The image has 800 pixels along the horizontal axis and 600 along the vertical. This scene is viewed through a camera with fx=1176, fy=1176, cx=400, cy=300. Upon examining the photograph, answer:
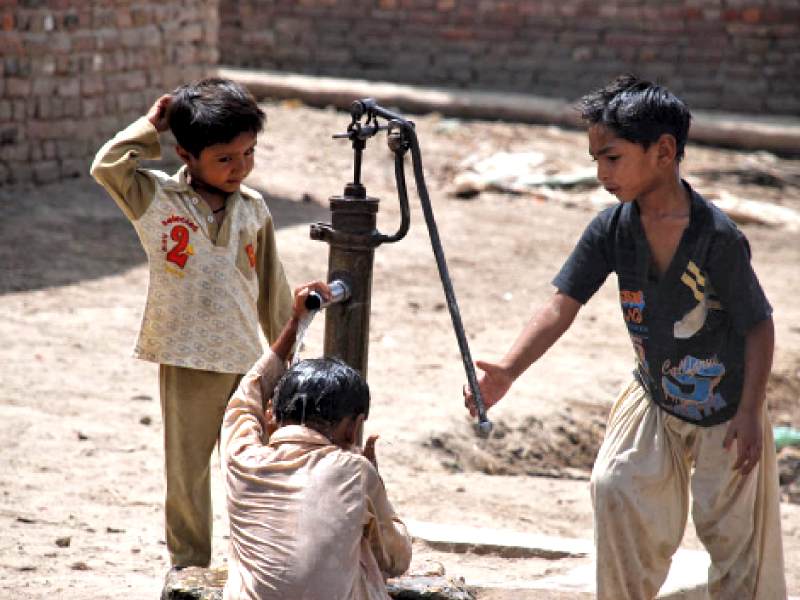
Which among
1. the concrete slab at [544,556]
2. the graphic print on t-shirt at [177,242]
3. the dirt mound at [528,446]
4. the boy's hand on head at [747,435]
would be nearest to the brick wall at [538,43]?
the dirt mound at [528,446]

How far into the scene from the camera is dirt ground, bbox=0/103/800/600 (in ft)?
11.6

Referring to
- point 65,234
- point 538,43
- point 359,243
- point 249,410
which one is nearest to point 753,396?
point 359,243

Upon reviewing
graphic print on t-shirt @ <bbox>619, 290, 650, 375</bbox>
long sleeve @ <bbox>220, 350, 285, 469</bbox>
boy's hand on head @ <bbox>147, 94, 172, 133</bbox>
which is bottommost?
long sleeve @ <bbox>220, 350, 285, 469</bbox>

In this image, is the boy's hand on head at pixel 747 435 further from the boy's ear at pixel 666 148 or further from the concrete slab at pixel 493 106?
the concrete slab at pixel 493 106

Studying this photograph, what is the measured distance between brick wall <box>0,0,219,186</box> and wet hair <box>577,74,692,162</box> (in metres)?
6.07

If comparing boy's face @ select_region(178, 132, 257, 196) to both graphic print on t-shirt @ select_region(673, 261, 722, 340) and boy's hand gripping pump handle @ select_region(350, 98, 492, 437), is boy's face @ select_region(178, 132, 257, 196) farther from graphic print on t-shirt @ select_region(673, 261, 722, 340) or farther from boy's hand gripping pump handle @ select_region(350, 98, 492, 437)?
graphic print on t-shirt @ select_region(673, 261, 722, 340)

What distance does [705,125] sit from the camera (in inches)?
469

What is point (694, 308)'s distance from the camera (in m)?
2.57

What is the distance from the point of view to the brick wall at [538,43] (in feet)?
42.4

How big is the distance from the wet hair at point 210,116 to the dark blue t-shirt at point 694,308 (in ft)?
2.87

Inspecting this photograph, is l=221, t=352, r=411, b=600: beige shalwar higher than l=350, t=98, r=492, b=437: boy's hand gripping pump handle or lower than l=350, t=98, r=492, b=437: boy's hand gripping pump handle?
lower

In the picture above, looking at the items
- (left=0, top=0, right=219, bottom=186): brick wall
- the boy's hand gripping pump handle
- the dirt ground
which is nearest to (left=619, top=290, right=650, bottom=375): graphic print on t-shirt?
the boy's hand gripping pump handle

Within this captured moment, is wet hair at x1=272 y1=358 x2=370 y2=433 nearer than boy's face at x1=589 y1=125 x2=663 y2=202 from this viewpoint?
Yes

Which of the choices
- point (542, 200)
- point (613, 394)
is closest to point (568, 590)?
point (613, 394)
